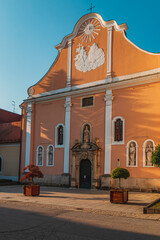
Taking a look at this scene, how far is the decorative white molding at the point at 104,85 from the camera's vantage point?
21.2m

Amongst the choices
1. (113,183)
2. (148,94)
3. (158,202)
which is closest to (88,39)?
(148,94)

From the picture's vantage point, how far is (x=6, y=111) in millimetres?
39469

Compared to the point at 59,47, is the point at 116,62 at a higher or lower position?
lower

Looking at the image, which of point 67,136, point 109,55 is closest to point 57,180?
point 67,136

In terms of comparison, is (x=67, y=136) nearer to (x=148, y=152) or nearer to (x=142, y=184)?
(x=148, y=152)

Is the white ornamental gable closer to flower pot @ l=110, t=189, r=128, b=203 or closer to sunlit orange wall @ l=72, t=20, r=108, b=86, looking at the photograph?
sunlit orange wall @ l=72, t=20, r=108, b=86

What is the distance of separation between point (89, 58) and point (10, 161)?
14048 mm

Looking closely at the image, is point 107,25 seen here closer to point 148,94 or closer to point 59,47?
point 59,47

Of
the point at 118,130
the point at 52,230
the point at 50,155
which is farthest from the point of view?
the point at 50,155

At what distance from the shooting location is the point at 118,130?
22.4 metres

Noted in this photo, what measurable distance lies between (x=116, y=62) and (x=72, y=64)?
481cm

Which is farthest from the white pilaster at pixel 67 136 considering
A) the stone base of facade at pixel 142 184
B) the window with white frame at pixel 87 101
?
the stone base of facade at pixel 142 184

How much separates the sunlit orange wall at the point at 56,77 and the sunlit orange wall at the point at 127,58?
5.43m

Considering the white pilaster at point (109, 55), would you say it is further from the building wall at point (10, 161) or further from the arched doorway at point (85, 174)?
the building wall at point (10, 161)
